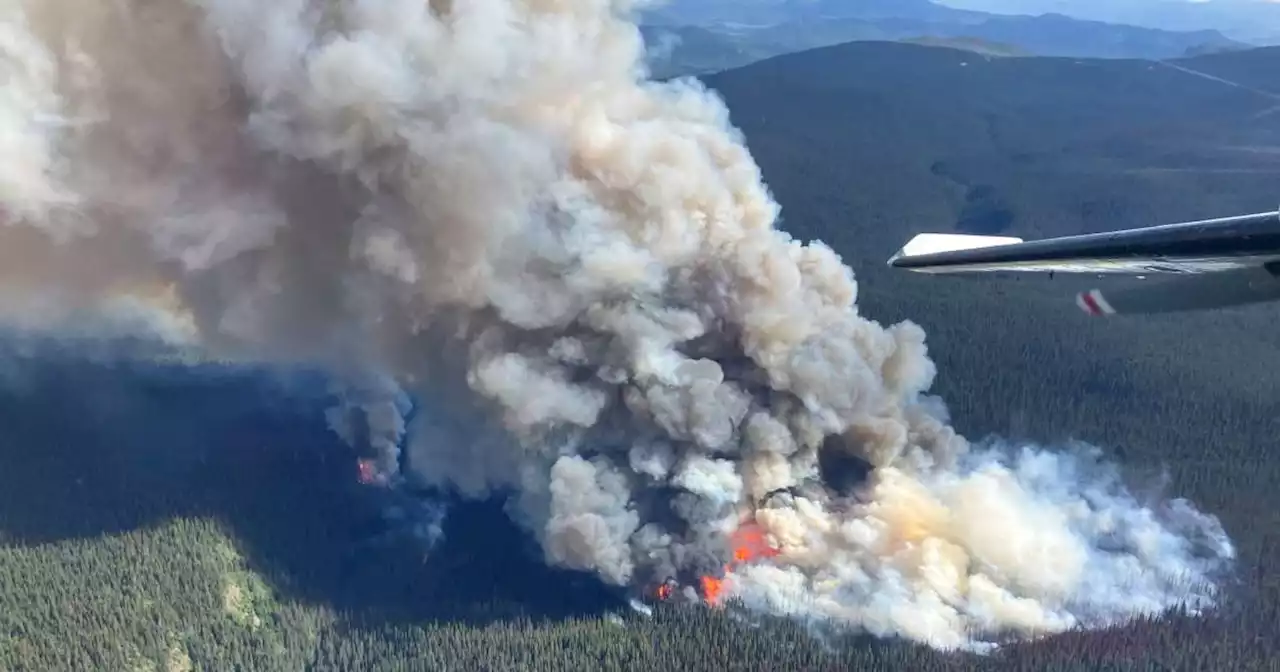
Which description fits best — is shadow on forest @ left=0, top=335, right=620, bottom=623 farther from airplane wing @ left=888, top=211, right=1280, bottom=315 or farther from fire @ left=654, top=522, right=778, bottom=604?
airplane wing @ left=888, top=211, right=1280, bottom=315

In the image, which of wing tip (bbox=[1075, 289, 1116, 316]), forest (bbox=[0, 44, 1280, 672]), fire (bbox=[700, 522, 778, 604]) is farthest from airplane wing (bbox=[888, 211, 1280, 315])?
fire (bbox=[700, 522, 778, 604])

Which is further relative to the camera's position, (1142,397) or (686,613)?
(1142,397)

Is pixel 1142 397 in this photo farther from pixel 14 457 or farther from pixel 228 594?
pixel 14 457

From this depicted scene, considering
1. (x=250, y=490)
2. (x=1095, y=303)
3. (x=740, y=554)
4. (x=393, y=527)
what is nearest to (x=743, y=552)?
(x=740, y=554)

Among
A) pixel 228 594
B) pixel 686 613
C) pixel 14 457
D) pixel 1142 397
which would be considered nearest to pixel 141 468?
pixel 14 457

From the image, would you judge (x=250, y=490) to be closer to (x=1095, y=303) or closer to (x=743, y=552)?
(x=743, y=552)

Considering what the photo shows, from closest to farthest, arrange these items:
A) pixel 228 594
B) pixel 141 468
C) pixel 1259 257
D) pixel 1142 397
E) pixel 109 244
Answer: pixel 1259 257
pixel 109 244
pixel 228 594
pixel 141 468
pixel 1142 397

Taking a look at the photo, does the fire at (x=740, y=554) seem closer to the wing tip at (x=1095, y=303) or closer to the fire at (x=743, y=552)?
the fire at (x=743, y=552)
